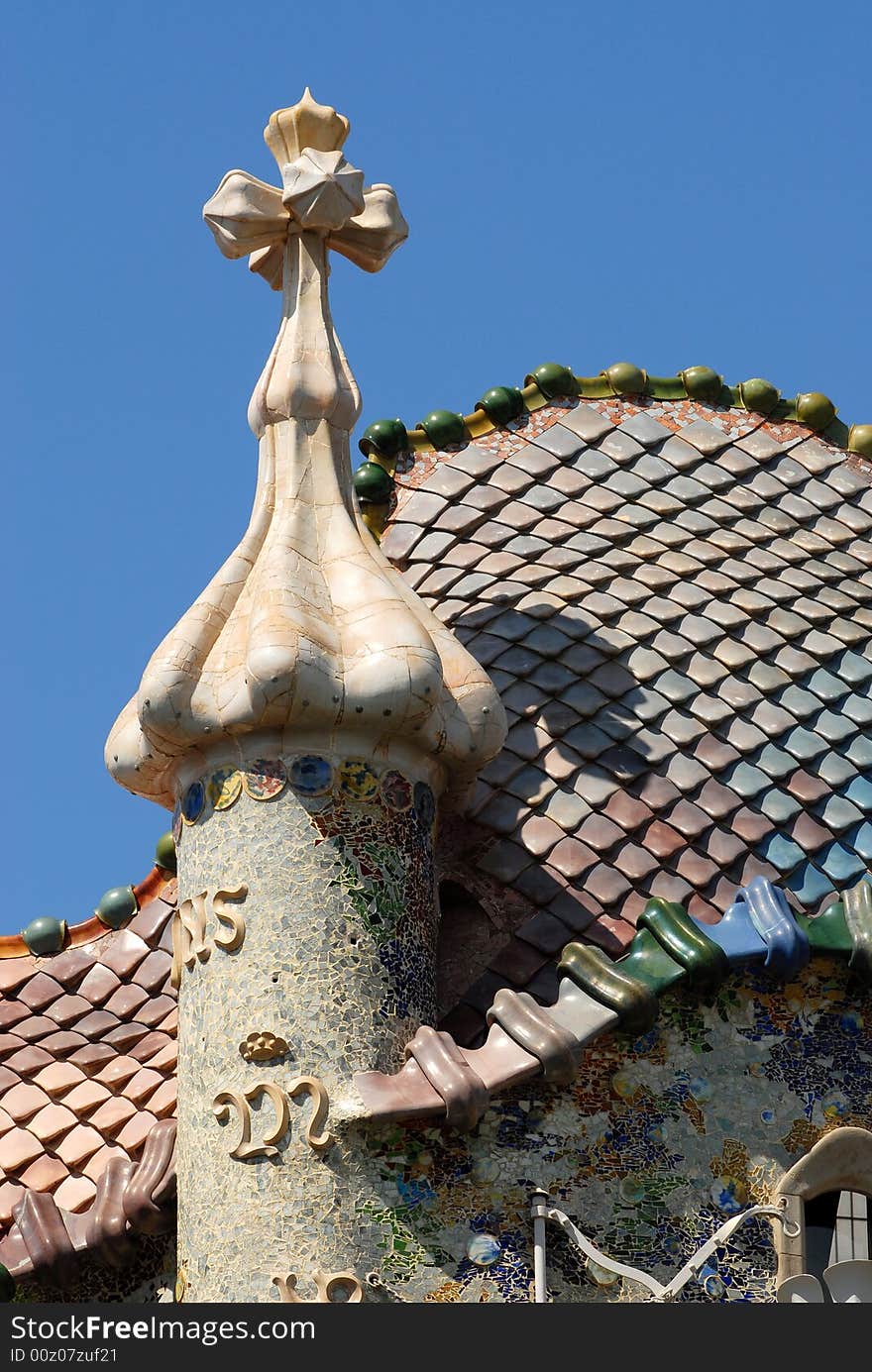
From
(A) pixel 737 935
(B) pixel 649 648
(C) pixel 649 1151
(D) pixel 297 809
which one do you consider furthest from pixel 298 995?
(B) pixel 649 648

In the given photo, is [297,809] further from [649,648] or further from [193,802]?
[649,648]

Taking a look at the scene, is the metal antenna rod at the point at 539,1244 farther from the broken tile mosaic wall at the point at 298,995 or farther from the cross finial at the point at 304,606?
the cross finial at the point at 304,606

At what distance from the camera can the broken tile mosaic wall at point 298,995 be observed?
31.6 ft

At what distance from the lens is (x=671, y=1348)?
8688mm

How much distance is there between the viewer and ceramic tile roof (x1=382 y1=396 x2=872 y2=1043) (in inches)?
A: 444

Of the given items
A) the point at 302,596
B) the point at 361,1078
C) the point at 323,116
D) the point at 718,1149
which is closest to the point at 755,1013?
the point at 718,1149

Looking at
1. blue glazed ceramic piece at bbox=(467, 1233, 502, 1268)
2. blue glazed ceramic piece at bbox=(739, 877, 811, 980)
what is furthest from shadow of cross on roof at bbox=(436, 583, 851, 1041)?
blue glazed ceramic piece at bbox=(467, 1233, 502, 1268)

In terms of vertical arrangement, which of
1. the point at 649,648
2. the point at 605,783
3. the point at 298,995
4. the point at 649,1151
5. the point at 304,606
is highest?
the point at 649,648

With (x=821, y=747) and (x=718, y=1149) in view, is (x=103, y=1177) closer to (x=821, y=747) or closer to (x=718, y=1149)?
(x=718, y=1149)

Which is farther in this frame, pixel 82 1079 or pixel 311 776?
pixel 82 1079

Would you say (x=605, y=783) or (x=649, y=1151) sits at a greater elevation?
(x=605, y=783)

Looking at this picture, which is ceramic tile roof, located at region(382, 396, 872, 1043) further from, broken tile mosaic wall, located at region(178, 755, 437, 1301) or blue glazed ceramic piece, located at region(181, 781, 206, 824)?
blue glazed ceramic piece, located at region(181, 781, 206, 824)

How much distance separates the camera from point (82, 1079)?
11.6 m

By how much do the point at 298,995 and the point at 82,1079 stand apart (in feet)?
6.71
